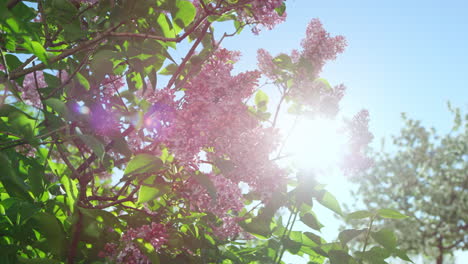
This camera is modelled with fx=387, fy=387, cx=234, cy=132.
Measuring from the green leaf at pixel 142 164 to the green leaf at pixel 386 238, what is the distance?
112 cm

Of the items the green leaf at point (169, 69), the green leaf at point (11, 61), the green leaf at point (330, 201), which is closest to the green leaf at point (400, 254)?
the green leaf at point (330, 201)

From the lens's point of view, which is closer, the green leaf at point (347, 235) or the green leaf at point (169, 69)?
the green leaf at point (347, 235)

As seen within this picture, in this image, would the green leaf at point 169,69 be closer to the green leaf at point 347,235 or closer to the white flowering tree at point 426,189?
the green leaf at point 347,235

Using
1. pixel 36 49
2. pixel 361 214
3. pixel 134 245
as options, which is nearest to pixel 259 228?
pixel 361 214

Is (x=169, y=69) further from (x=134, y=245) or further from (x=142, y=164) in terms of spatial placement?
(x=134, y=245)

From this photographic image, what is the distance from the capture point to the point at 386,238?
1866 millimetres

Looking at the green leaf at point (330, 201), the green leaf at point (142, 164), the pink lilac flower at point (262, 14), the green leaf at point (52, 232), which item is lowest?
the green leaf at point (52, 232)

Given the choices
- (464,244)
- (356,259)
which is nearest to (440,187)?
(464,244)

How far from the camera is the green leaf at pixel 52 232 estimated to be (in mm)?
1508

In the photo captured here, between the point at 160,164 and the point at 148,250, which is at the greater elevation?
the point at 160,164

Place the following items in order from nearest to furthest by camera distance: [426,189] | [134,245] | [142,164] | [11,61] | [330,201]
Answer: [142,164] → [134,245] → [330,201] → [11,61] → [426,189]

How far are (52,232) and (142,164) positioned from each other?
44cm

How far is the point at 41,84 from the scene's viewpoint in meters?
3.34

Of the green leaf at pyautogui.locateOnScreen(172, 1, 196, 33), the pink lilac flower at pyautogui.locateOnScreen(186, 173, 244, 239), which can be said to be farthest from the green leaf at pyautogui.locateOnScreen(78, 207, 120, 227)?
the green leaf at pyautogui.locateOnScreen(172, 1, 196, 33)
